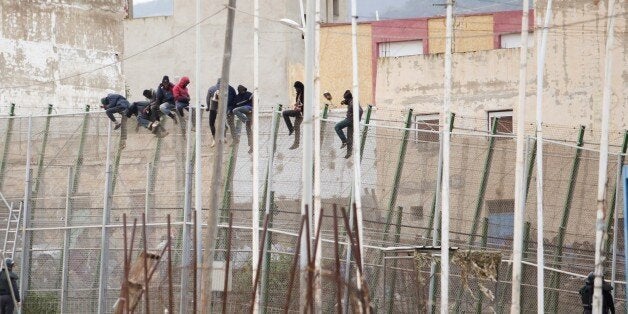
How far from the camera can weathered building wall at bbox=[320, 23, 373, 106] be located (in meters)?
48.6

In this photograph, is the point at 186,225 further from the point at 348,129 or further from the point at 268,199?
the point at 348,129

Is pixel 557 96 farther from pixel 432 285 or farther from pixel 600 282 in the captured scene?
pixel 600 282

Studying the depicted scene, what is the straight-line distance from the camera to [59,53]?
51.6 metres

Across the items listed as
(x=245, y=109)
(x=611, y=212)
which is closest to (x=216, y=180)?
(x=245, y=109)

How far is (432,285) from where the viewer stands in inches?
1168

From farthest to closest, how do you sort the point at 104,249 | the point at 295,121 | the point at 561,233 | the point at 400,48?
1. the point at 400,48
2. the point at 104,249
3. the point at 295,121
4. the point at 561,233

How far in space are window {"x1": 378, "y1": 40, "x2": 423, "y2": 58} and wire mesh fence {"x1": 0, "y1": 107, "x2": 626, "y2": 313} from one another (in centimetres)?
1700

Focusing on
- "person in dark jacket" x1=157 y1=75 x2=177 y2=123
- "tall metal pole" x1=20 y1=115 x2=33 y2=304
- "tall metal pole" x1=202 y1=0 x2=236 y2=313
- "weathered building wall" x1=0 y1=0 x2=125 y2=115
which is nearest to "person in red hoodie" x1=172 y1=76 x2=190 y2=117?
"person in dark jacket" x1=157 y1=75 x2=177 y2=123

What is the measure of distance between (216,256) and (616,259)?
6788 millimetres

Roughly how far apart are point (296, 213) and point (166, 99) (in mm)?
3797

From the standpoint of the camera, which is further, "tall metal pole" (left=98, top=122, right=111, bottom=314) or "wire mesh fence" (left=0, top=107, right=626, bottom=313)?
"tall metal pole" (left=98, top=122, right=111, bottom=314)

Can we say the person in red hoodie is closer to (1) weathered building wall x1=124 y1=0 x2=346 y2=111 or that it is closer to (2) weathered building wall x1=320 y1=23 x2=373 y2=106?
(2) weathered building wall x1=320 y1=23 x2=373 y2=106

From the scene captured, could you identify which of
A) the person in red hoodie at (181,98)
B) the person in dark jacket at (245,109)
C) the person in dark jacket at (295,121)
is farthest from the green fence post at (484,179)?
the person in red hoodie at (181,98)

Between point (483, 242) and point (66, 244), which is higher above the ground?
point (483, 242)
